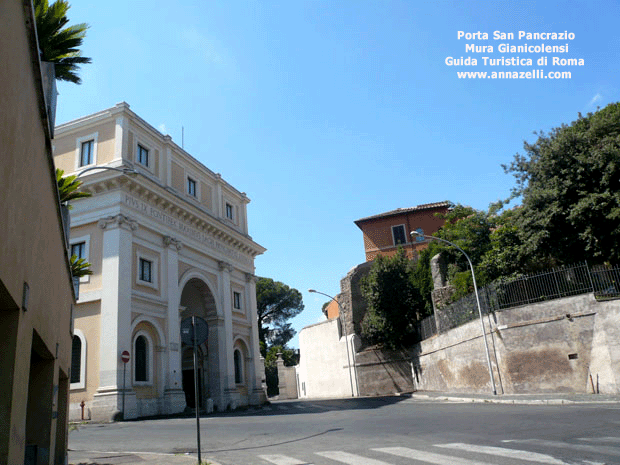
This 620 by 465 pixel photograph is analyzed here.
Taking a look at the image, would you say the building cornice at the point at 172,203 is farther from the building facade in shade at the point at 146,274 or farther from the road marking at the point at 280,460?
the road marking at the point at 280,460

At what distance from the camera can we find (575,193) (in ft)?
67.4

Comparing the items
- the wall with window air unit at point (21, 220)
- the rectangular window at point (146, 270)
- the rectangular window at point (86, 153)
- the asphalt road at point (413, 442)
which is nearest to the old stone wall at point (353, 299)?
the rectangular window at point (146, 270)

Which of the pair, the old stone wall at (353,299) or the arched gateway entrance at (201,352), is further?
the old stone wall at (353,299)

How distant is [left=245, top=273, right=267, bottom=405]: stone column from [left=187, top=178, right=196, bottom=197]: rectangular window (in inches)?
292

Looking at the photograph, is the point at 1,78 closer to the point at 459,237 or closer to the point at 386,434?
the point at 386,434

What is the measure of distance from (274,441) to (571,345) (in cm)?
1334

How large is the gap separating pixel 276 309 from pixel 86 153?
147ft

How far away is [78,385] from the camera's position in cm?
2180

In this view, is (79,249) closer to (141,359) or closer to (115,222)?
(115,222)

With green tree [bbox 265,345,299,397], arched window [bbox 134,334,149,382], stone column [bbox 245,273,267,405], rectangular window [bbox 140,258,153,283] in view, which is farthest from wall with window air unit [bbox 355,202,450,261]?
arched window [bbox 134,334,149,382]

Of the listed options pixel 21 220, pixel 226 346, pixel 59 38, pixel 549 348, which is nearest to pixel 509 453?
pixel 21 220

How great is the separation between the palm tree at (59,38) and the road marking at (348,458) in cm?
815

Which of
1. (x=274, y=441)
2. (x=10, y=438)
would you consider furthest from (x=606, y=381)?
(x=10, y=438)

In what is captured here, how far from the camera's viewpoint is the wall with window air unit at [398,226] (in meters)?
46.2
